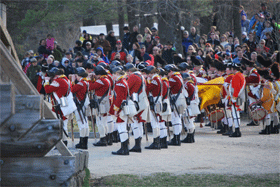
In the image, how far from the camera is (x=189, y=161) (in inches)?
345

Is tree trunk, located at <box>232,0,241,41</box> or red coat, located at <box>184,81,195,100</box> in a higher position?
tree trunk, located at <box>232,0,241,41</box>

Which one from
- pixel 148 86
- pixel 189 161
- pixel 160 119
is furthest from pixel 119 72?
pixel 189 161

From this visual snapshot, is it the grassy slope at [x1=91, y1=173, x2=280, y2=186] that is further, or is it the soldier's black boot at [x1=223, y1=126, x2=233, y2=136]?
the soldier's black boot at [x1=223, y1=126, x2=233, y2=136]

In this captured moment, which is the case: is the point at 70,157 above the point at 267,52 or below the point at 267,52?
below

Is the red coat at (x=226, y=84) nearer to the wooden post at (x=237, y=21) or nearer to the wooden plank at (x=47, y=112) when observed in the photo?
the wooden post at (x=237, y=21)

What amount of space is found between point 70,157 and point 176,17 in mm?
14060

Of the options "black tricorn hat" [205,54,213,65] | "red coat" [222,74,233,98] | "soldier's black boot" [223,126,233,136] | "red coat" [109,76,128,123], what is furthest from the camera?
"black tricorn hat" [205,54,213,65]

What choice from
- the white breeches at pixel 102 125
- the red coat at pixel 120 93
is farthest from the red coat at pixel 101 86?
the red coat at pixel 120 93

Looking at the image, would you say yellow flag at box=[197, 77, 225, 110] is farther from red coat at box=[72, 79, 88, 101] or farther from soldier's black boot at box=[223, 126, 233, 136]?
red coat at box=[72, 79, 88, 101]

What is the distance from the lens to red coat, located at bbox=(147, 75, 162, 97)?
10852 millimetres

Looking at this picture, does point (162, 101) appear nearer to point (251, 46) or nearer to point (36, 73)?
point (36, 73)

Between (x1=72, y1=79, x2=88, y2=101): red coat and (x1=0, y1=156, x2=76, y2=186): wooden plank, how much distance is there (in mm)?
6497

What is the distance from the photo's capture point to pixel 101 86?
37.5ft

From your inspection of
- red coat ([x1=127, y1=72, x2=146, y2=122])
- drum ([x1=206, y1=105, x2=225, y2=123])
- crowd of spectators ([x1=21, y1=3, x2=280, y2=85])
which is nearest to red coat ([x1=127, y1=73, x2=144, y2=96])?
red coat ([x1=127, y1=72, x2=146, y2=122])
